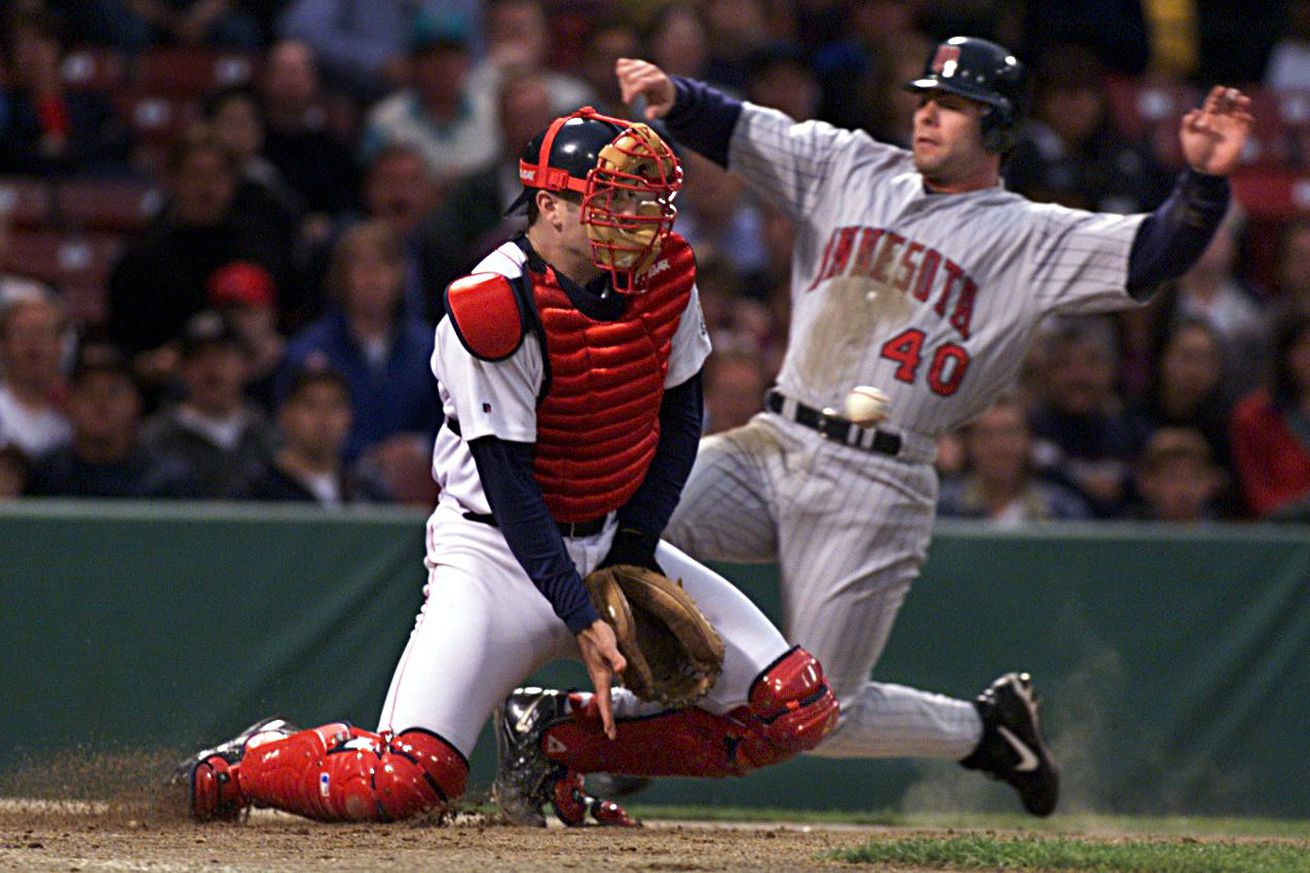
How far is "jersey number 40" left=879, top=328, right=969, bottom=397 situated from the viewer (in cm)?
564

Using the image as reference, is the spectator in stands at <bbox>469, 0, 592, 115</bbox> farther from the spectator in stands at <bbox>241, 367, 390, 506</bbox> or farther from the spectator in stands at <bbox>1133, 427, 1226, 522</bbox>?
the spectator in stands at <bbox>1133, 427, 1226, 522</bbox>

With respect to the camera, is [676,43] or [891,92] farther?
[676,43]

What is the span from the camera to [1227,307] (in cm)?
985

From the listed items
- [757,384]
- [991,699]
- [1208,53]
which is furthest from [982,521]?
[1208,53]

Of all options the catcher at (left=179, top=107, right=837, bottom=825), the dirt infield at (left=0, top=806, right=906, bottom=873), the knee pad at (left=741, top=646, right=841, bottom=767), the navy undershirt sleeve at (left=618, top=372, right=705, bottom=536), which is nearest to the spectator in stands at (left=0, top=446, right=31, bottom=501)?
the dirt infield at (left=0, top=806, right=906, bottom=873)

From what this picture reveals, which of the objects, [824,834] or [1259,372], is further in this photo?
[1259,372]

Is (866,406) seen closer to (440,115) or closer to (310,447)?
(310,447)

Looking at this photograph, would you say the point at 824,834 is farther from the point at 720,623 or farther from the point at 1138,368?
the point at 1138,368

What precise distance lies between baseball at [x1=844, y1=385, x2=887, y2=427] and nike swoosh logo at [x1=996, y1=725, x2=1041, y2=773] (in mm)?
1143

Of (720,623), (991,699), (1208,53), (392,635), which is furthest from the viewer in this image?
(1208,53)

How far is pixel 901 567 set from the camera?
5.74m

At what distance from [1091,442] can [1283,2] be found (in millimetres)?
4455

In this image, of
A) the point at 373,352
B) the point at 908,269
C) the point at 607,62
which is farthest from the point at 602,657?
the point at 607,62

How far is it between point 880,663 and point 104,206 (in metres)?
4.93
